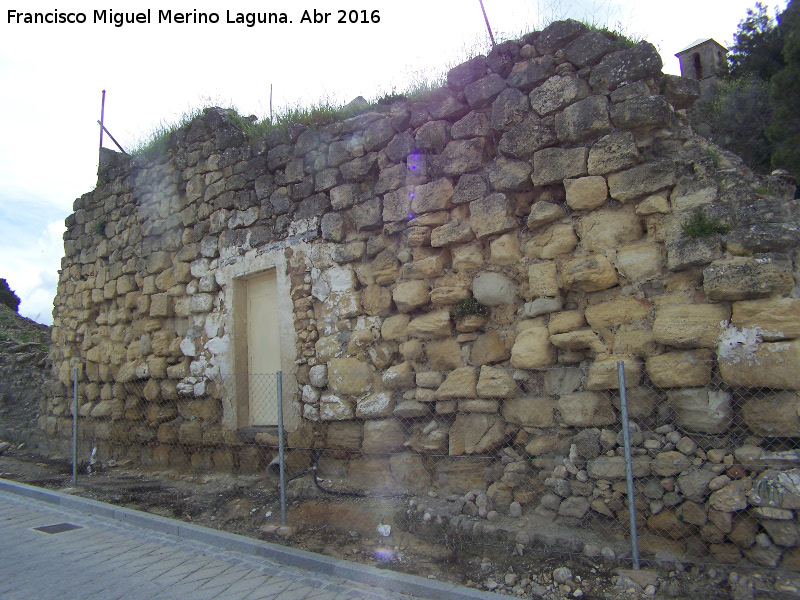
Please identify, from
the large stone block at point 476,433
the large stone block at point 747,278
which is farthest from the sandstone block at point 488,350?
the large stone block at point 747,278

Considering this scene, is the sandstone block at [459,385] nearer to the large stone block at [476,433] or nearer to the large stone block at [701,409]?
the large stone block at [476,433]

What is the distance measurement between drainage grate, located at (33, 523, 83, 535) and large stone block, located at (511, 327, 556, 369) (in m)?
4.38

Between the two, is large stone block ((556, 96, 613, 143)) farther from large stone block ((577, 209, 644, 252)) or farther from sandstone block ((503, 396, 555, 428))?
sandstone block ((503, 396, 555, 428))

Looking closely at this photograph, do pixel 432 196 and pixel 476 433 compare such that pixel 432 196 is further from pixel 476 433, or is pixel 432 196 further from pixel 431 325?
pixel 476 433

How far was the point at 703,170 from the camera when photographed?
3.71 metres

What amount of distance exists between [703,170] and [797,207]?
59 cm

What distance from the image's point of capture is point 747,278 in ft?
11.0

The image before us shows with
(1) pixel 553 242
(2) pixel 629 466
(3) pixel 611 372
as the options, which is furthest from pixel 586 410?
(1) pixel 553 242

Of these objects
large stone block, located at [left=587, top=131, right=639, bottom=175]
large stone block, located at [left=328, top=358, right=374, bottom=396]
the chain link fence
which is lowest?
the chain link fence

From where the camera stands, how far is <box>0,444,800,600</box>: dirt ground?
3148 mm

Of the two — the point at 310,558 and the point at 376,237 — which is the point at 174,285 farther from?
the point at 310,558

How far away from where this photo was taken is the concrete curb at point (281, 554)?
3.41m

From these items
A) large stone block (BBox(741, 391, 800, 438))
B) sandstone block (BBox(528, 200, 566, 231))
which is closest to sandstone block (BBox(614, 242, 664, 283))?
sandstone block (BBox(528, 200, 566, 231))

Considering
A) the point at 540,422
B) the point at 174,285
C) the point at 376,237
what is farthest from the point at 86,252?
the point at 540,422
